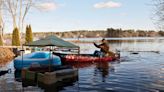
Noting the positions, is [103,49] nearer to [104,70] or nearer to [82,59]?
[82,59]

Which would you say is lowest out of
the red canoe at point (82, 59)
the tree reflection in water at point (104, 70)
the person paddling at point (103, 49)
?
the tree reflection in water at point (104, 70)

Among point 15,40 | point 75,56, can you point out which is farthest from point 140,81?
point 15,40

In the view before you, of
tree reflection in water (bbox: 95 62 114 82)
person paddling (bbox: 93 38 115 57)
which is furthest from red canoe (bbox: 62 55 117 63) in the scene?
Result: tree reflection in water (bbox: 95 62 114 82)

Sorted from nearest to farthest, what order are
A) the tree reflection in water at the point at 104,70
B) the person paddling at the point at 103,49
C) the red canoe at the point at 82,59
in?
the tree reflection in water at the point at 104,70
the red canoe at the point at 82,59
the person paddling at the point at 103,49

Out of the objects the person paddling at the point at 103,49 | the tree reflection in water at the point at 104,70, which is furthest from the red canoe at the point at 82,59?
the tree reflection in water at the point at 104,70

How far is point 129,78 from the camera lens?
70.9ft

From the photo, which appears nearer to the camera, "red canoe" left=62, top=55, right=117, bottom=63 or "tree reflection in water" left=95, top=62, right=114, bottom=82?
"tree reflection in water" left=95, top=62, right=114, bottom=82

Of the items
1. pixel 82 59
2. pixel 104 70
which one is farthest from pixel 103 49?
pixel 104 70

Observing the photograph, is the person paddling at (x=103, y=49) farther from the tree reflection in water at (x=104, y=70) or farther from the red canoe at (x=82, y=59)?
the tree reflection in water at (x=104, y=70)

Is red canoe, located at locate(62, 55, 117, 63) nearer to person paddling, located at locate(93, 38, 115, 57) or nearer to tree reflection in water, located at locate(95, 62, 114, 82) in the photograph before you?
person paddling, located at locate(93, 38, 115, 57)

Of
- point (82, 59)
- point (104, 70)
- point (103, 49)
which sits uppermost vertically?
point (103, 49)

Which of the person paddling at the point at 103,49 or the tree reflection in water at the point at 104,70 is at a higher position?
the person paddling at the point at 103,49

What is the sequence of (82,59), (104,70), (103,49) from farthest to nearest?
(103,49) → (82,59) → (104,70)

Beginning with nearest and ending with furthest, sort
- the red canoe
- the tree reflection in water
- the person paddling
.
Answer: the tree reflection in water → the red canoe → the person paddling
